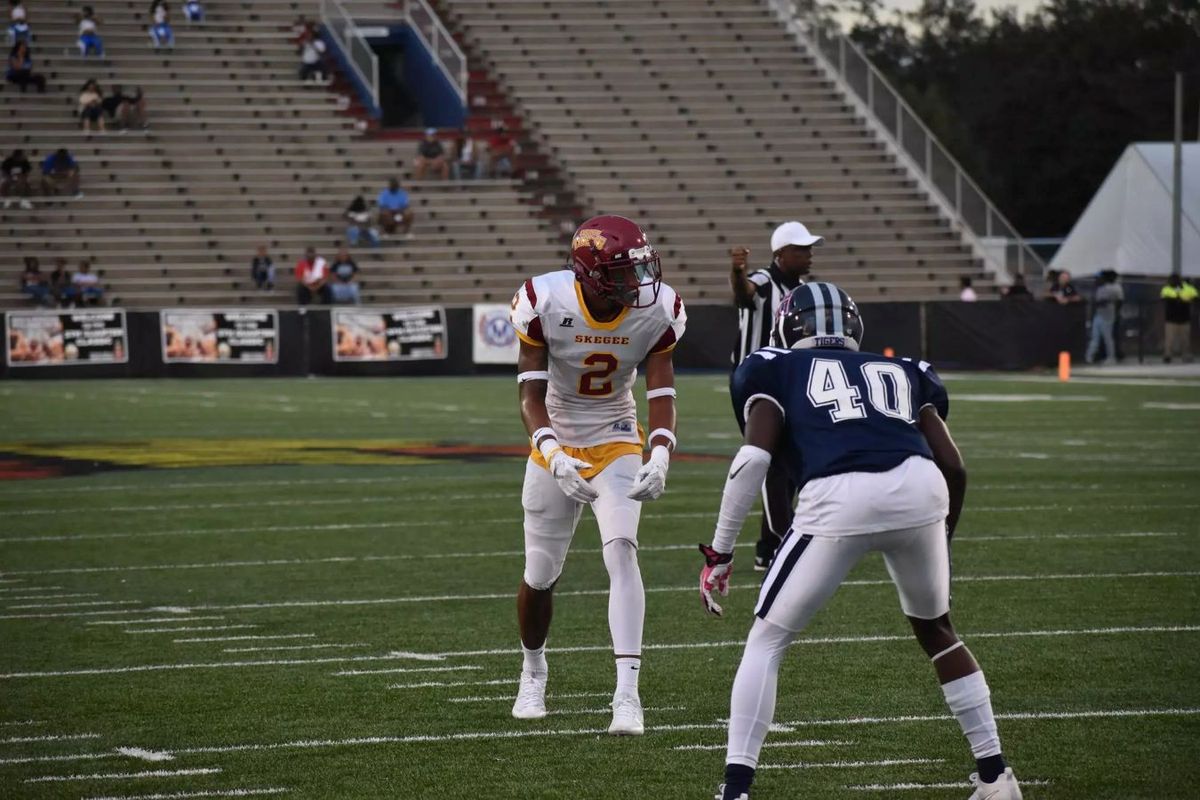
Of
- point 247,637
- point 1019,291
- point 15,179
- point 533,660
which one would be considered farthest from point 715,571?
point 15,179

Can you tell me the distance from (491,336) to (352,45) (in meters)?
9.70

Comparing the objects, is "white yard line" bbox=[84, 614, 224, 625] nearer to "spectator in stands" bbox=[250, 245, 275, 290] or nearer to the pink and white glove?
the pink and white glove

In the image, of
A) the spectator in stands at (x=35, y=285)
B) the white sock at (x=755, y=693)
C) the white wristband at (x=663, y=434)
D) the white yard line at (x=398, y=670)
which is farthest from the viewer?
the spectator in stands at (x=35, y=285)

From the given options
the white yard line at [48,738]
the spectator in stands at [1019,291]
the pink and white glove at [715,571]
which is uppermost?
the spectator in stands at [1019,291]

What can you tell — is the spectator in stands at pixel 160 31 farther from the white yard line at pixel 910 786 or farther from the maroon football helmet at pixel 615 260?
the white yard line at pixel 910 786

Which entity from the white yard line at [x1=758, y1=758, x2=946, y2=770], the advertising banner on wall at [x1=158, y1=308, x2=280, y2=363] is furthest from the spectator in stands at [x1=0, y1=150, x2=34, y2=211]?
the white yard line at [x1=758, y1=758, x2=946, y2=770]

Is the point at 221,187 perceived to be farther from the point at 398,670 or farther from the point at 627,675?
the point at 627,675

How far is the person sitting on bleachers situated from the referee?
2962cm

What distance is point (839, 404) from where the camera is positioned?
541cm

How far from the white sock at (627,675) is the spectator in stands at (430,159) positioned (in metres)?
31.1

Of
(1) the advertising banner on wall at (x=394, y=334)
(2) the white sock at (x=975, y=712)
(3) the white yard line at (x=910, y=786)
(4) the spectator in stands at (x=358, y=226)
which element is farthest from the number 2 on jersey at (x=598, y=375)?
(4) the spectator in stands at (x=358, y=226)

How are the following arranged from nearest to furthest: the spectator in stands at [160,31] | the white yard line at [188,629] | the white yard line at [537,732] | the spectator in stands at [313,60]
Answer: the white yard line at [537,732]
the white yard line at [188,629]
the spectator in stands at [313,60]
the spectator in stands at [160,31]

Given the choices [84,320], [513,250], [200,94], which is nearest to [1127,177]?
[513,250]

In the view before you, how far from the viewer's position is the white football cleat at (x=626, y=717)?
6473 millimetres
